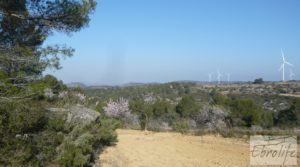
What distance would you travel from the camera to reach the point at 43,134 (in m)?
9.05

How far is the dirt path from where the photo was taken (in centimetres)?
1125

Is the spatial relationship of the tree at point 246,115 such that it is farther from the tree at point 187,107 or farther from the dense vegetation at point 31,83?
the dense vegetation at point 31,83

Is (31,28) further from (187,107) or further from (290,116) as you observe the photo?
(290,116)

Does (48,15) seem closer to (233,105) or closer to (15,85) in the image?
(15,85)

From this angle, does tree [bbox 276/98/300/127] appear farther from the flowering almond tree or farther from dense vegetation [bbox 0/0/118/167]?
dense vegetation [bbox 0/0/118/167]

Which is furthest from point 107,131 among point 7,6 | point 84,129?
point 7,6

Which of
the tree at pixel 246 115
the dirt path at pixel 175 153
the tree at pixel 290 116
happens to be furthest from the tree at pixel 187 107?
the dirt path at pixel 175 153

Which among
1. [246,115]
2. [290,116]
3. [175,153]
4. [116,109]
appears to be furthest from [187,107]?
[175,153]

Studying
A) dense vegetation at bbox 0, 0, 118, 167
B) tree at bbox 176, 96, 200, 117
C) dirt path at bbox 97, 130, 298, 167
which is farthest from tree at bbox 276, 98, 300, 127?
dense vegetation at bbox 0, 0, 118, 167

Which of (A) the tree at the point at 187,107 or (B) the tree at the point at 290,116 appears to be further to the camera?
(A) the tree at the point at 187,107

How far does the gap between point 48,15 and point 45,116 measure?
250 cm

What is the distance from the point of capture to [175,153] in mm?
12758

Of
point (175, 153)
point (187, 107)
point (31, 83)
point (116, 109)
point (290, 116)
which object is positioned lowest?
point (290, 116)

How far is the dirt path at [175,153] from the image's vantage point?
36.9ft
